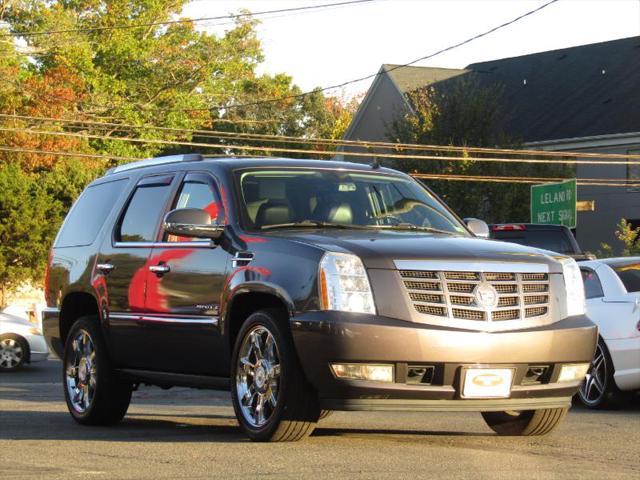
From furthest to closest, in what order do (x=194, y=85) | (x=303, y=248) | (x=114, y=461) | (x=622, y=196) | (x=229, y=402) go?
1. (x=194, y=85)
2. (x=622, y=196)
3. (x=229, y=402)
4. (x=303, y=248)
5. (x=114, y=461)

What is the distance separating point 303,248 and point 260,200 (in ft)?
3.75

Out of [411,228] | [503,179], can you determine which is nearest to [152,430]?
[411,228]

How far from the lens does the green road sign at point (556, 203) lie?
36688mm

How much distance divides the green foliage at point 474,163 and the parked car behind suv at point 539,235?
26765 millimetres

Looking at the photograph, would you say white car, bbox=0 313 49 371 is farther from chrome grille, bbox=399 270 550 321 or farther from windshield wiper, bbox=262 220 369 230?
chrome grille, bbox=399 270 550 321

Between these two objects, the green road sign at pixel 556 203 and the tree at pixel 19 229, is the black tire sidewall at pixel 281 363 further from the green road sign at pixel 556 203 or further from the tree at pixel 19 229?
the tree at pixel 19 229

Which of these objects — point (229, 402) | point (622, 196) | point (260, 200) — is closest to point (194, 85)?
point (622, 196)

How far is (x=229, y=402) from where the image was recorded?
14359 millimetres

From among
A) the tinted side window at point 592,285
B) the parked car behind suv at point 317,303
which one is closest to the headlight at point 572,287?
the parked car behind suv at point 317,303

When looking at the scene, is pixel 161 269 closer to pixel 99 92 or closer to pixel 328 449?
pixel 328 449

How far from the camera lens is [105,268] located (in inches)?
434

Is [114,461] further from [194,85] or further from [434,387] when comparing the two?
[194,85]

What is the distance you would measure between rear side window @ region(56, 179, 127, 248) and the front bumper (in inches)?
136

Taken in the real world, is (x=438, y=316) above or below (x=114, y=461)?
above
